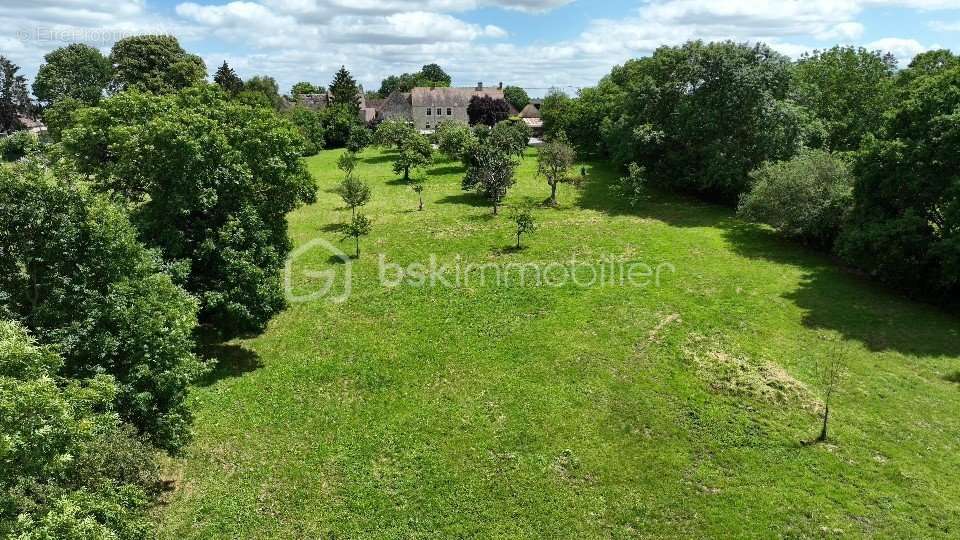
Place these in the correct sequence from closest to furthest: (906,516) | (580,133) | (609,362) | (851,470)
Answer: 1. (906,516)
2. (851,470)
3. (609,362)
4. (580,133)

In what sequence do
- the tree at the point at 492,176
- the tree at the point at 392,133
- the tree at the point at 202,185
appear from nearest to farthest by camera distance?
the tree at the point at 202,185
the tree at the point at 492,176
the tree at the point at 392,133

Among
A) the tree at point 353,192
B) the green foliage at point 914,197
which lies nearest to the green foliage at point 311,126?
the tree at point 353,192

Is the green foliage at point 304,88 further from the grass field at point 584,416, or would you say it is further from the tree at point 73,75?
the grass field at point 584,416

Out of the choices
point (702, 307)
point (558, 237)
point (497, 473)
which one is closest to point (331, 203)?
point (558, 237)

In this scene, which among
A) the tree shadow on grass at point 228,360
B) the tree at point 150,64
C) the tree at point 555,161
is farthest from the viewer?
the tree at point 150,64

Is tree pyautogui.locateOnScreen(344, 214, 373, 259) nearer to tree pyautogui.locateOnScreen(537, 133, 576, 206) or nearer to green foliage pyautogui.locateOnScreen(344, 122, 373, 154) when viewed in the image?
tree pyautogui.locateOnScreen(537, 133, 576, 206)

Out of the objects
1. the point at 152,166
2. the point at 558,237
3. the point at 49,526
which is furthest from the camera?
the point at 558,237

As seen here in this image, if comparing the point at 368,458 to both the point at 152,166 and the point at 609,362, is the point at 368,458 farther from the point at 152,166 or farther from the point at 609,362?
the point at 152,166
